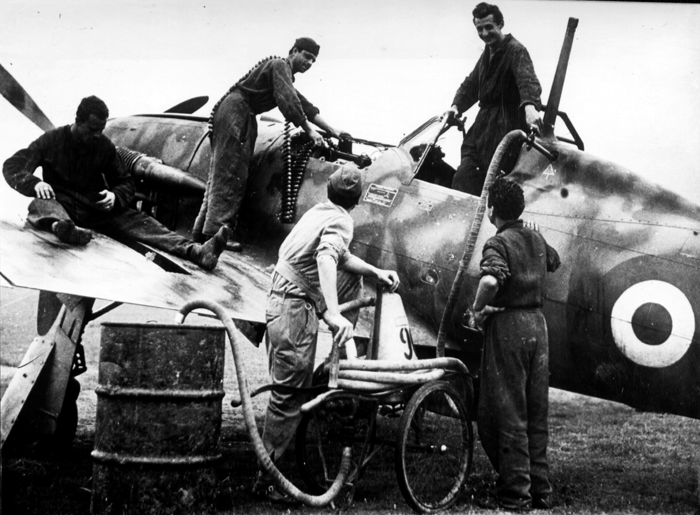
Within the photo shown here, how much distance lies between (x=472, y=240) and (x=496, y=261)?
0.76 m

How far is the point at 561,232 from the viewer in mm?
5445

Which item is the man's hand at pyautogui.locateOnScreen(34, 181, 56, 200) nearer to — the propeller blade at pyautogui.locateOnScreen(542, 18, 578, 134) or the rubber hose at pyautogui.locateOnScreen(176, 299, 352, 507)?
the rubber hose at pyautogui.locateOnScreen(176, 299, 352, 507)

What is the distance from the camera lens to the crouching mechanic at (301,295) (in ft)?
15.7

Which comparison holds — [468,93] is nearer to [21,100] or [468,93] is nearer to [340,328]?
[340,328]

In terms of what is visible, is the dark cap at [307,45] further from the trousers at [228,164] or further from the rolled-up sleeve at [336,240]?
the rolled-up sleeve at [336,240]

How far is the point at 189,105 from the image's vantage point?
891 centimetres

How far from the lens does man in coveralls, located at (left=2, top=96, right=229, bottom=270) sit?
5848mm

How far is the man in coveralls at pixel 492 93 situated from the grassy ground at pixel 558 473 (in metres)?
2.23

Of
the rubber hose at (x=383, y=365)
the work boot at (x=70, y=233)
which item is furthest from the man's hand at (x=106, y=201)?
the rubber hose at (x=383, y=365)

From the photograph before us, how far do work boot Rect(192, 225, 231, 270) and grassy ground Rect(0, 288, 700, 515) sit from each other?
143cm

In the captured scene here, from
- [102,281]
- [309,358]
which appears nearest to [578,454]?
[309,358]

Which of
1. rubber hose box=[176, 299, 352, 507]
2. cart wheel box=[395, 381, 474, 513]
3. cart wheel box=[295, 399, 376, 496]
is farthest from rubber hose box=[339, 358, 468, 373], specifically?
rubber hose box=[176, 299, 352, 507]

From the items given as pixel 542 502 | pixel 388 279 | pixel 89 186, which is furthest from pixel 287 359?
pixel 89 186

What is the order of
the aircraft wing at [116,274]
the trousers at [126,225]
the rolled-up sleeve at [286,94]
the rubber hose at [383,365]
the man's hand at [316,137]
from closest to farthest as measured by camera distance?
the rubber hose at [383,365] → the aircraft wing at [116,274] → the trousers at [126,225] → the rolled-up sleeve at [286,94] → the man's hand at [316,137]
